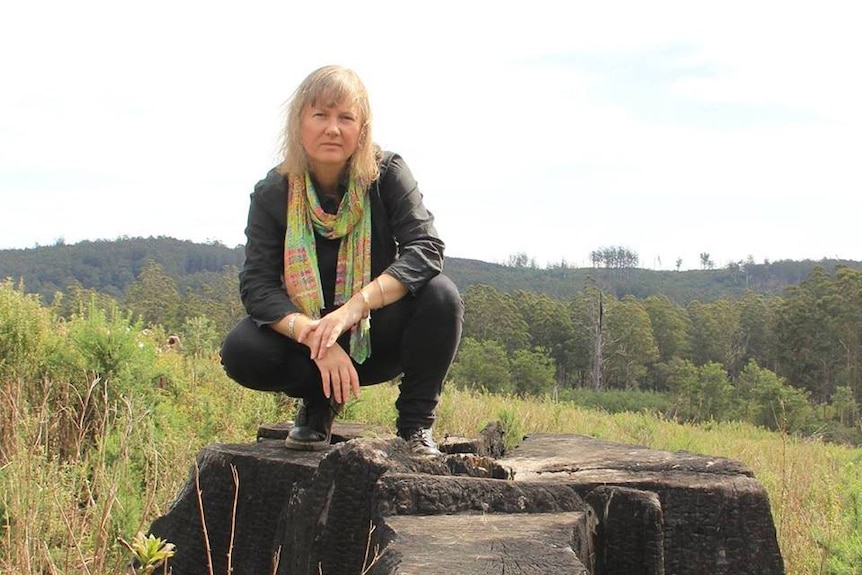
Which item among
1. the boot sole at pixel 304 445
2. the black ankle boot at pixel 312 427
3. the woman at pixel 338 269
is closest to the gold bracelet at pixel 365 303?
the woman at pixel 338 269

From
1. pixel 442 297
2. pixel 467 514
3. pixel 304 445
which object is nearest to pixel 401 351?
pixel 442 297

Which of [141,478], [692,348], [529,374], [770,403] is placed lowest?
[770,403]

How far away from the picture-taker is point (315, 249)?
315cm

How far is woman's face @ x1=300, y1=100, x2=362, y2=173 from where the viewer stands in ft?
9.84

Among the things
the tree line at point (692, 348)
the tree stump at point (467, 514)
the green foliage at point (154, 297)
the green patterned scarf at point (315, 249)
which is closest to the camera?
the tree stump at point (467, 514)

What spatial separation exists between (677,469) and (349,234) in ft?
4.87

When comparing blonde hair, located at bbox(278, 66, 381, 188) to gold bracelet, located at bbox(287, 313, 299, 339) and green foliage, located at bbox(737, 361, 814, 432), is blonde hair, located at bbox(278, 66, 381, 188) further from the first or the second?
green foliage, located at bbox(737, 361, 814, 432)

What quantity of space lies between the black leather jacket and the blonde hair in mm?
81

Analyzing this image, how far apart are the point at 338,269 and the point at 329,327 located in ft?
1.25

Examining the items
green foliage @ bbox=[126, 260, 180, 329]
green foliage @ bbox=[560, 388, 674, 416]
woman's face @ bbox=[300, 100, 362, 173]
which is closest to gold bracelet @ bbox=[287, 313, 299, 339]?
woman's face @ bbox=[300, 100, 362, 173]

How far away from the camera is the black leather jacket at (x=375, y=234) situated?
3041 millimetres

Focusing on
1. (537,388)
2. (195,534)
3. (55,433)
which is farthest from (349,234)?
(537,388)

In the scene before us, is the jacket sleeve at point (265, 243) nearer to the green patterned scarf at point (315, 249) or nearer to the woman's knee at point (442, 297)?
the green patterned scarf at point (315, 249)

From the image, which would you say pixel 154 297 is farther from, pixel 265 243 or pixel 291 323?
pixel 291 323
